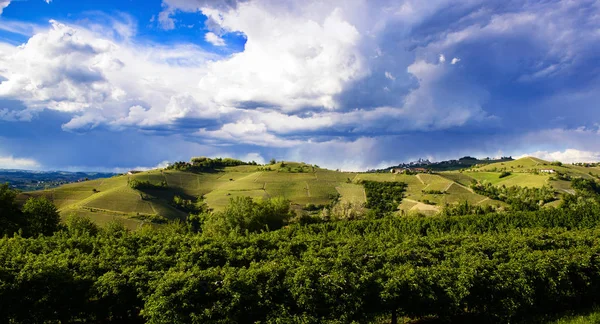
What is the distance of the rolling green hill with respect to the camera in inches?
4313

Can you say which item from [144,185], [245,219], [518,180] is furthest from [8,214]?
[518,180]

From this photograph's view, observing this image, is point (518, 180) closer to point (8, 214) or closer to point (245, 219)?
point (245, 219)

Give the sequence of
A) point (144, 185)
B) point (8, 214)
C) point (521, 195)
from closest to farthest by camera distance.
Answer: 1. point (8, 214)
2. point (144, 185)
3. point (521, 195)

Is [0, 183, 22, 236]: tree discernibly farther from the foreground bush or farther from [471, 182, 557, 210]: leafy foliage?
[471, 182, 557, 210]: leafy foliage

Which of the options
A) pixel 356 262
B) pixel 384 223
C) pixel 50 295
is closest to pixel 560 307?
pixel 356 262

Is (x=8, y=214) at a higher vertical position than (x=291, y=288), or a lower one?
higher

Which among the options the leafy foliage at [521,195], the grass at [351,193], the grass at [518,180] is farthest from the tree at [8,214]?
the grass at [518,180]

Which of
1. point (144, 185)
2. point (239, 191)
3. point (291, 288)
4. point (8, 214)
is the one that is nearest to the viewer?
point (291, 288)

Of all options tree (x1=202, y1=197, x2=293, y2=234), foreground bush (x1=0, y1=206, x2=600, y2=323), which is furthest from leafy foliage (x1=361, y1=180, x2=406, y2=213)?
foreground bush (x1=0, y1=206, x2=600, y2=323)

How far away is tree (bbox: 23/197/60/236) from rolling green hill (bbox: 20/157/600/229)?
31435mm

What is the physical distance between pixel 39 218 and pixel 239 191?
83251mm

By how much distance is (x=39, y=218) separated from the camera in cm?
6328

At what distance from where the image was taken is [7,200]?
5897 centimetres

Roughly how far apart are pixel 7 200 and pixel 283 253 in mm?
52912
